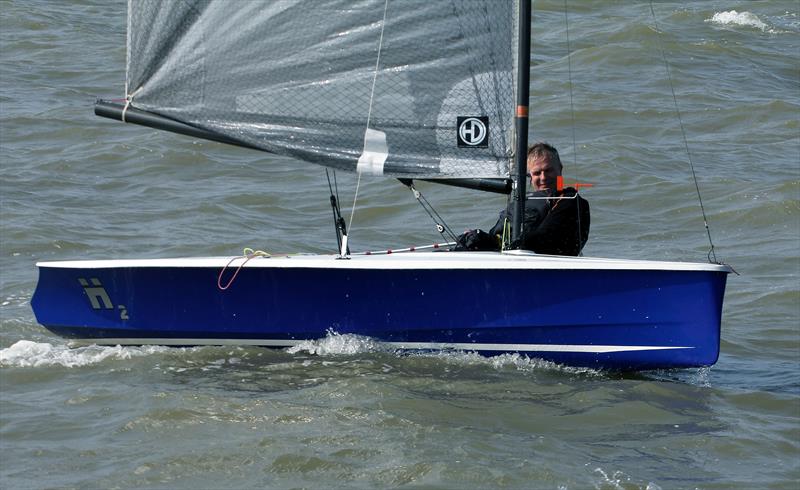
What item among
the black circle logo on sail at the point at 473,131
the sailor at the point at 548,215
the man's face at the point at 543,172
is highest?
the black circle logo on sail at the point at 473,131

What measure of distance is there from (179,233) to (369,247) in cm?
132

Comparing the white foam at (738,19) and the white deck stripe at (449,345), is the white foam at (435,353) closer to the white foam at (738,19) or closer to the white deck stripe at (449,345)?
the white deck stripe at (449,345)

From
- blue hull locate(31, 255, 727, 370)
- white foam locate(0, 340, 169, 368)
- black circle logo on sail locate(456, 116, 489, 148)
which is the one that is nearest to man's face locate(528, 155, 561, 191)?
black circle logo on sail locate(456, 116, 489, 148)

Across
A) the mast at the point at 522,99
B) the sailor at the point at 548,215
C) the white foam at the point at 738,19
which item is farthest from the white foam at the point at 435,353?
the white foam at the point at 738,19

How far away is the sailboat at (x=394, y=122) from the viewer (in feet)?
19.6

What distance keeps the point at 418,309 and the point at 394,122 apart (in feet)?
2.78

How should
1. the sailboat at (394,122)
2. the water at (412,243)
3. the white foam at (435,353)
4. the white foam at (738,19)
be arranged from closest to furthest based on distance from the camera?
the water at (412,243)
the sailboat at (394,122)
the white foam at (435,353)
the white foam at (738,19)

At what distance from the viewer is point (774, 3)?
56.0ft

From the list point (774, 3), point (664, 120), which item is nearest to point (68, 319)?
point (664, 120)

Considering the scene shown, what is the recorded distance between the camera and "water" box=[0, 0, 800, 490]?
513 cm

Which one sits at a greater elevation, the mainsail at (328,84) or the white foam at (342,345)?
the mainsail at (328,84)

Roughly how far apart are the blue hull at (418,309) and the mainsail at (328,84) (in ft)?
1.71

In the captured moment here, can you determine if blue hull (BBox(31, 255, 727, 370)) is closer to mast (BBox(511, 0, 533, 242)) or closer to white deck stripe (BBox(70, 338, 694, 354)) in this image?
white deck stripe (BBox(70, 338, 694, 354))

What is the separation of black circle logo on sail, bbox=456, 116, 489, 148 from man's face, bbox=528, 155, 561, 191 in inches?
14.4
